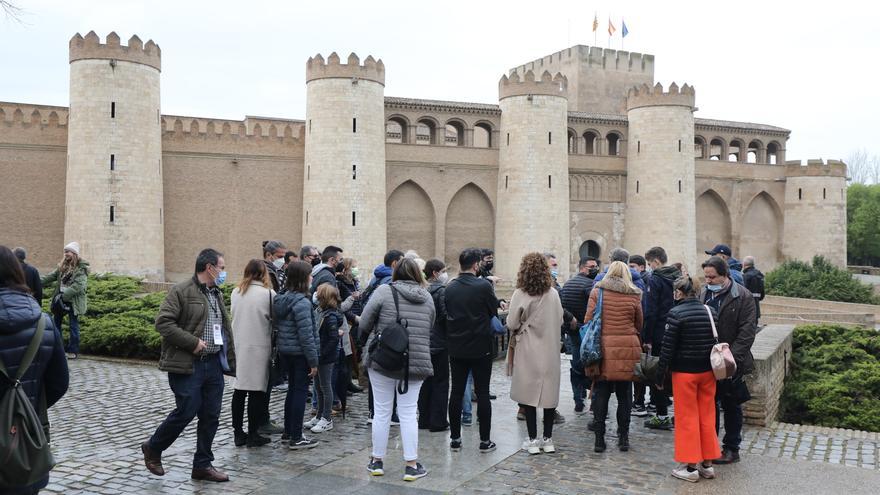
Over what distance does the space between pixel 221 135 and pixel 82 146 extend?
531 cm

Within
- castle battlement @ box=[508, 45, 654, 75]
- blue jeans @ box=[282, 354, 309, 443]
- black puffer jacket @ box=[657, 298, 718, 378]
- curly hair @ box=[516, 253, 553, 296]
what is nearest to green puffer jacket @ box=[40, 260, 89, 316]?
blue jeans @ box=[282, 354, 309, 443]

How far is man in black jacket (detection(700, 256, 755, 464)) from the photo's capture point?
6.74m

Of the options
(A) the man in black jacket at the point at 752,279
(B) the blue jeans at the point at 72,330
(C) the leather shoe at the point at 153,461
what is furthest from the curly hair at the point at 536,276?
(B) the blue jeans at the point at 72,330

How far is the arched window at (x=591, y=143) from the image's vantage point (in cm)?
3494

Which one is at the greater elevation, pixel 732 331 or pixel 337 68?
pixel 337 68

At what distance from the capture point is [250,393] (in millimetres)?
Answer: 7355

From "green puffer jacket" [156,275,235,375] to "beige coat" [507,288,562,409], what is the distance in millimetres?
2746

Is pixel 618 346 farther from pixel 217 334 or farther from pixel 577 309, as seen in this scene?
pixel 217 334

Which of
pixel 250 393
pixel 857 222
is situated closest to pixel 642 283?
pixel 250 393

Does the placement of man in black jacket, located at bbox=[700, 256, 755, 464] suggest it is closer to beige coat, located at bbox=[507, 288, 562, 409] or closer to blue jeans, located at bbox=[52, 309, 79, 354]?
beige coat, located at bbox=[507, 288, 562, 409]

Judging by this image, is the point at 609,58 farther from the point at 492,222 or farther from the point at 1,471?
the point at 1,471

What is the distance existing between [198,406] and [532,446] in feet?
9.80

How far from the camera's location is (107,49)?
24609 millimetres

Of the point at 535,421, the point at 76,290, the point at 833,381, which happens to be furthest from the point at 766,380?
the point at 76,290
